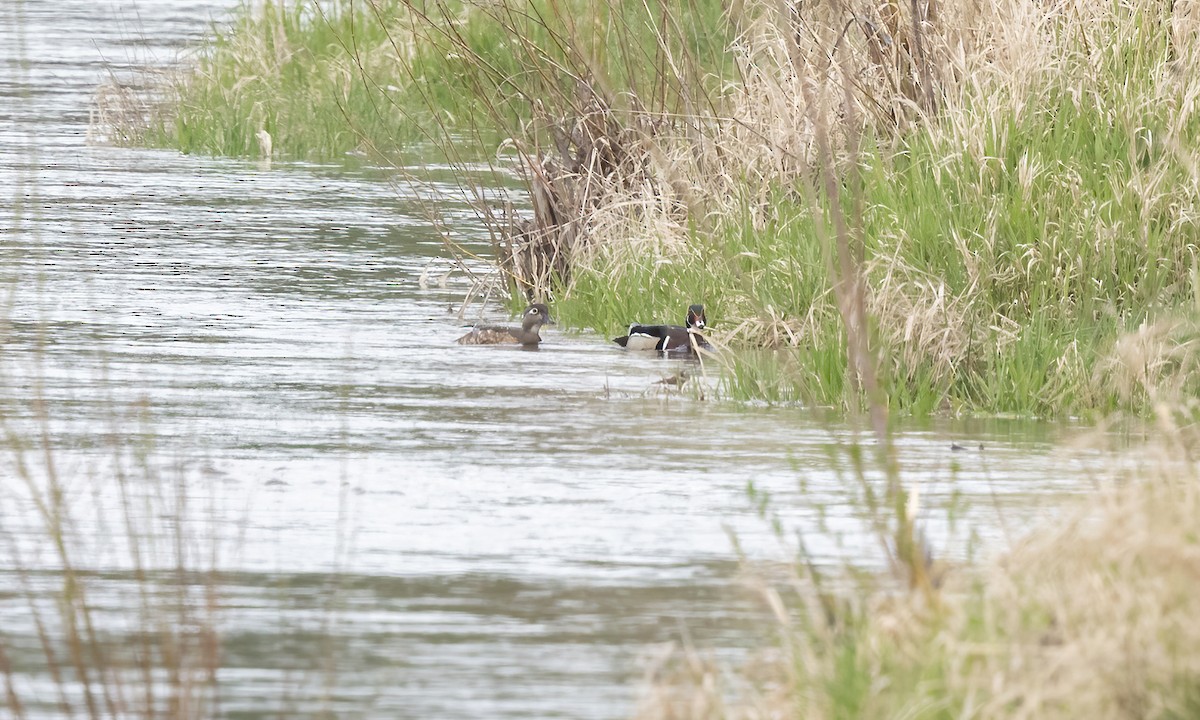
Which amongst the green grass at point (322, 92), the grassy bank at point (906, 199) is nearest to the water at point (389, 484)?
the grassy bank at point (906, 199)

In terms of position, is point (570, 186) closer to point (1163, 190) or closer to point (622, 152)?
point (622, 152)

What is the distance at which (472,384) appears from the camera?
437 inches

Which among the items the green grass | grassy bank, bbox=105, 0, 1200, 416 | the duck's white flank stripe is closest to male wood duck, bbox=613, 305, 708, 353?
the duck's white flank stripe

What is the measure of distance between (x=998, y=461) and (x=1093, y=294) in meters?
2.31

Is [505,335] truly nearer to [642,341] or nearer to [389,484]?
[642,341]

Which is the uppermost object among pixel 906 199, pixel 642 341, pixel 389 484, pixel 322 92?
pixel 322 92

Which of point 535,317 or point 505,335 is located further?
point 535,317

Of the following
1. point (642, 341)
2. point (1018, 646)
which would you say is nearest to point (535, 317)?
point (642, 341)

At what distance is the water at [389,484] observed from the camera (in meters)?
6.41

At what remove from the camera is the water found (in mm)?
6406

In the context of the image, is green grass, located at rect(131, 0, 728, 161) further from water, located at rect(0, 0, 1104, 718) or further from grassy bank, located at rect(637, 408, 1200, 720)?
grassy bank, located at rect(637, 408, 1200, 720)

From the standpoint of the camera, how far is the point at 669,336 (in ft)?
40.2

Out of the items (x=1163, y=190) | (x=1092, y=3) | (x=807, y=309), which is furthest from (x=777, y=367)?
(x=1092, y=3)

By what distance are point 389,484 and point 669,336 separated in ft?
12.6
